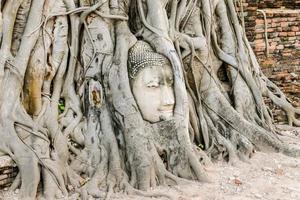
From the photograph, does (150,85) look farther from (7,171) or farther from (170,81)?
(7,171)

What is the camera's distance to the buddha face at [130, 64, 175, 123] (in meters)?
4.57

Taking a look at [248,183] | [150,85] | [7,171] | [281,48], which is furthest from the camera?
[281,48]

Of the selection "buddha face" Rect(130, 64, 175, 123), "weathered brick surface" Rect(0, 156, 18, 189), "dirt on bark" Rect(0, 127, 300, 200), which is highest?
"buddha face" Rect(130, 64, 175, 123)

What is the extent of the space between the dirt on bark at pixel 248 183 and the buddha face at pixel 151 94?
2.21 feet

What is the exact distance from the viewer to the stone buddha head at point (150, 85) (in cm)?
457

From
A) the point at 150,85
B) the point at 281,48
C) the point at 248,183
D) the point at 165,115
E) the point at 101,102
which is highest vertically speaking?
the point at 281,48

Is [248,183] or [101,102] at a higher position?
[101,102]

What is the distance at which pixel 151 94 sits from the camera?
4578 millimetres

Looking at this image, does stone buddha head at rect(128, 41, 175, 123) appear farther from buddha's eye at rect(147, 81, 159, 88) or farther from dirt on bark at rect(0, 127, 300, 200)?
dirt on bark at rect(0, 127, 300, 200)

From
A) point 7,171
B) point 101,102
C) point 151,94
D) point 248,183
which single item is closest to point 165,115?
point 151,94

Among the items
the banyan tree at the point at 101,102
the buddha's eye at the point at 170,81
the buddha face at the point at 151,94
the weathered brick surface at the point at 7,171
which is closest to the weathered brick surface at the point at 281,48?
the banyan tree at the point at 101,102

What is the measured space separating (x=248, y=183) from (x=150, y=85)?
120cm

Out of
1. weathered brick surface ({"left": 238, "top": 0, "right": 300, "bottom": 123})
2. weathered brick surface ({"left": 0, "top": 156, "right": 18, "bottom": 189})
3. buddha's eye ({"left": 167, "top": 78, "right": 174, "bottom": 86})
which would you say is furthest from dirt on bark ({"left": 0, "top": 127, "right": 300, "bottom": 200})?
weathered brick surface ({"left": 238, "top": 0, "right": 300, "bottom": 123})

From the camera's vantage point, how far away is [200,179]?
4.40 meters
